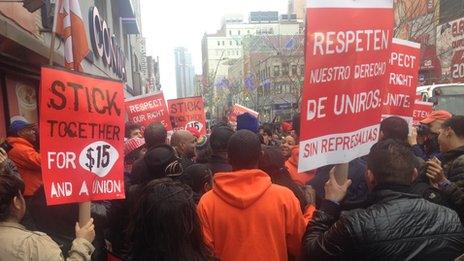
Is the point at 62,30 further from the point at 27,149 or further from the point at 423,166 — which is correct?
the point at 423,166

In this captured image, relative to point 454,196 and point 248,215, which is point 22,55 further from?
point 454,196

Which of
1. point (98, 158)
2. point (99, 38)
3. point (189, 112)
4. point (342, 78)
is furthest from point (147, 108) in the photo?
point (342, 78)

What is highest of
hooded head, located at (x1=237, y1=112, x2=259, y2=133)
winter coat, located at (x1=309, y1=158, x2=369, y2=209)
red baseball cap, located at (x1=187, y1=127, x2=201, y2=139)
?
hooded head, located at (x1=237, y1=112, x2=259, y2=133)

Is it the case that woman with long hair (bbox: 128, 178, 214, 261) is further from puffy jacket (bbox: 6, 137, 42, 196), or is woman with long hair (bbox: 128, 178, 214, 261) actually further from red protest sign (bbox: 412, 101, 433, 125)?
red protest sign (bbox: 412, 101, 433, 125)

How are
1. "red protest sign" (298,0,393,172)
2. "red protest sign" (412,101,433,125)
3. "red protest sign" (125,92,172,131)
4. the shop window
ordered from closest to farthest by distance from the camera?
"red protest sign" (298,0,393,172) → "red protest sign" (412,101,433,125) → the shop window → "red protest sign" (125,92,172,131)

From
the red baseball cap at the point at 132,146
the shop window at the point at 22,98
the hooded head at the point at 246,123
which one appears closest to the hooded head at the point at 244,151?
the hooded head at the point at 246,123

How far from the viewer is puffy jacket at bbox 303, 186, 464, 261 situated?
2.43 metres

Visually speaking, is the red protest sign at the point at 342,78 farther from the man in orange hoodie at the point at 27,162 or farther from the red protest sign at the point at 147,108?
the red protest sign at the point at 147,108

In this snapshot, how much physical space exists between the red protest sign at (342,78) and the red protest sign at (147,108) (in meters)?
6.70

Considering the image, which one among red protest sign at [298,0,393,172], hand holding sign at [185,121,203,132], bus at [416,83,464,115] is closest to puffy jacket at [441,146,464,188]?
red protest sign at [298,0,393,172]

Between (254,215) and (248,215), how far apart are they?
0.12 ft

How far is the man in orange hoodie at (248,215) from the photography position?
9.49ft

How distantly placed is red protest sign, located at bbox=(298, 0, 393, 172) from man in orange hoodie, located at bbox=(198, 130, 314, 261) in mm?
335

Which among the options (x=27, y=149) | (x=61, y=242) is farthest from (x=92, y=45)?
(x=61, y=242)
